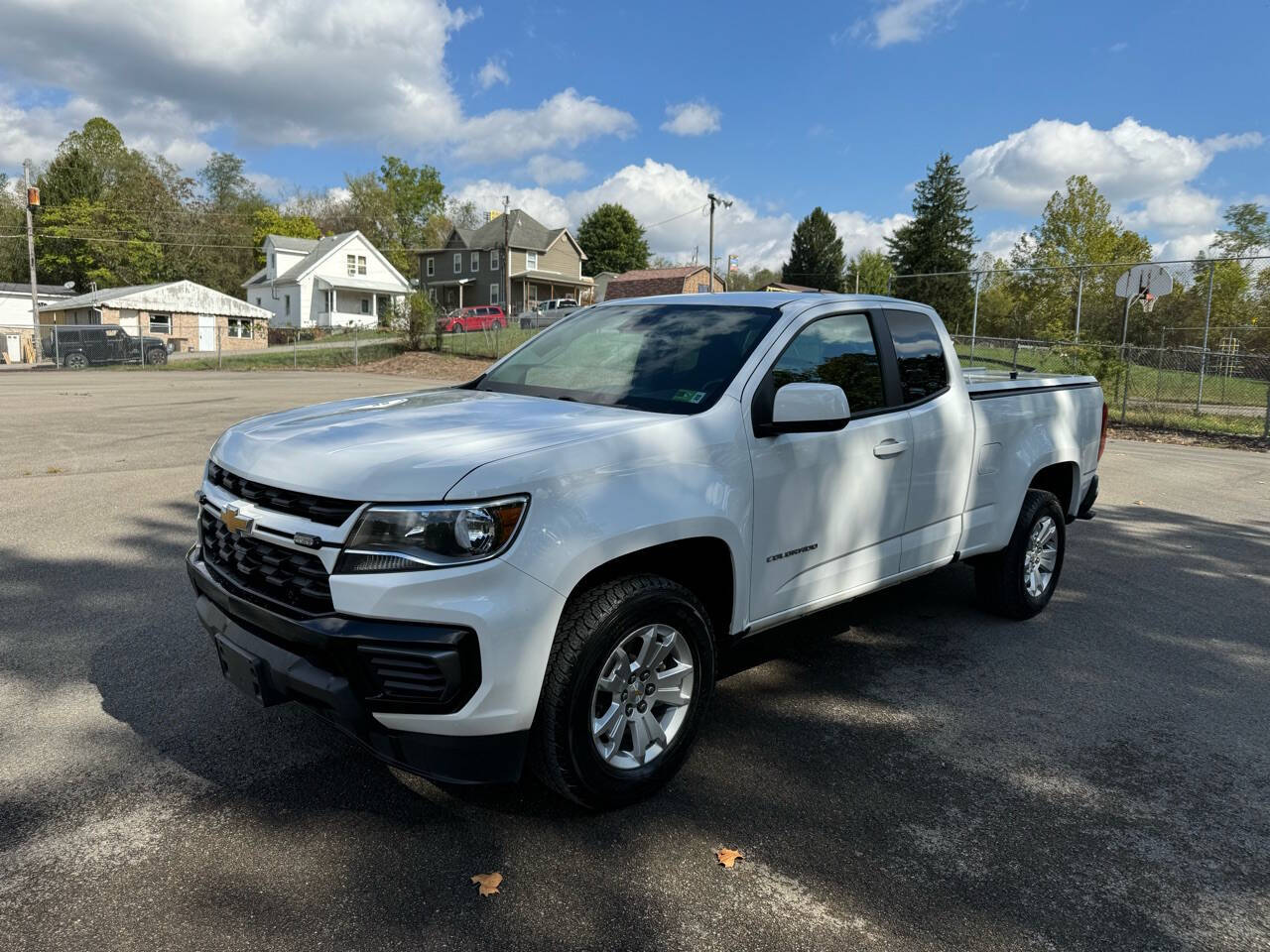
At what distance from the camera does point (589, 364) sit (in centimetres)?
399

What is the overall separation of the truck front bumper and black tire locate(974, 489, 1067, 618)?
356 centimetres

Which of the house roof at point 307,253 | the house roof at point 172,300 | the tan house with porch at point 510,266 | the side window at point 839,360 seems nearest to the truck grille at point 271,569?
the side window at point 839,360

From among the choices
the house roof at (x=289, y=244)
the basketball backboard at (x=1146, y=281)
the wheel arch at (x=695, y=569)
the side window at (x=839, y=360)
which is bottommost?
the wheel arch at (x=695, y=569)

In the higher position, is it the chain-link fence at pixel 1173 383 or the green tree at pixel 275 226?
the green tree at pixel 275 226

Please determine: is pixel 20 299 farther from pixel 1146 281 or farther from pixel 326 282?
pixel 1146 281

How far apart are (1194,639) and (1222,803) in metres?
2.09

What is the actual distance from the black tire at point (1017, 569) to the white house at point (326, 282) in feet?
188

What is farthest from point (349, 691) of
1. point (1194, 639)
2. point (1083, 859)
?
point (1194, 639)

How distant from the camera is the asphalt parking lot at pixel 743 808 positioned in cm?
249

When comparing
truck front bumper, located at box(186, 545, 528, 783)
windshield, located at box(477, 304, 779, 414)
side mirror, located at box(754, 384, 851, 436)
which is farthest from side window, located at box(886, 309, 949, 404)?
truck front bumper, located at box(186, 545, 528, 783)

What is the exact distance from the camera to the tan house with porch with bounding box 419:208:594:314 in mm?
66688

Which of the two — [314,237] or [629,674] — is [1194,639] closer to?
[629,674]

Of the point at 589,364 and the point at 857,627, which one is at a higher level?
the point at 589,364

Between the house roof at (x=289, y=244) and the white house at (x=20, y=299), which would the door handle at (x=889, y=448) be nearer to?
the white house at (x=20, y=299)
